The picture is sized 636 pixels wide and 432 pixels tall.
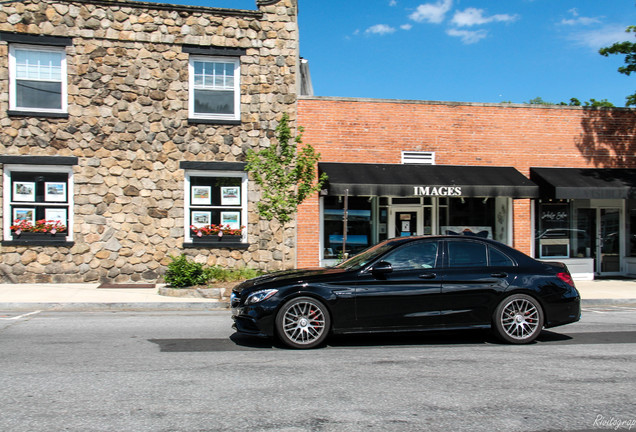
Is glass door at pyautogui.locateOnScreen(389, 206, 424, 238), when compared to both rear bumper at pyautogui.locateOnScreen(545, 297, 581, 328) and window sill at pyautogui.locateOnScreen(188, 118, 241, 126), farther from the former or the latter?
rear bumper at pyautogui.locateOnScreen(545, 297, 581, 328)

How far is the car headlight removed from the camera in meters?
7.03

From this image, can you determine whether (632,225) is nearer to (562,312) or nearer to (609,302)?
(609,302)

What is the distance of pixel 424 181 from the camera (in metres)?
14.9

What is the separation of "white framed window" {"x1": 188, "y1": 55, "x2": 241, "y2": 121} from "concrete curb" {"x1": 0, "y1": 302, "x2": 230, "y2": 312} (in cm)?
592

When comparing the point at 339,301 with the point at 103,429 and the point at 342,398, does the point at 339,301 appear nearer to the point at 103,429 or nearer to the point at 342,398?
the point at 342,398

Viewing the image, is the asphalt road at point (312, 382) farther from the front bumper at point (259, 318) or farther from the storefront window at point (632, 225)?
the storefront window at point (632, 225)

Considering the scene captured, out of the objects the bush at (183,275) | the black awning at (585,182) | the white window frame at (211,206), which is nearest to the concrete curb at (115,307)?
the bush at (183,275)

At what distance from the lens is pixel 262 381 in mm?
5586

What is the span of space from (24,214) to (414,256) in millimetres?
11607

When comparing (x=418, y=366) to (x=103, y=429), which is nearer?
(x=103, y=429)

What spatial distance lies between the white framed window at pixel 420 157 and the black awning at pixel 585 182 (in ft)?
10.0

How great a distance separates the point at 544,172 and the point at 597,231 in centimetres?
310

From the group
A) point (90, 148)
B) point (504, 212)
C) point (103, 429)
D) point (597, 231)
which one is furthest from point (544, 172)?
point (103, 429)

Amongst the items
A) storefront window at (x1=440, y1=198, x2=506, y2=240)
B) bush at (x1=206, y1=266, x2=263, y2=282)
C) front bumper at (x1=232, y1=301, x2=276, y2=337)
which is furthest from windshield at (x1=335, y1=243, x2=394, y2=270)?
storefront window at (x1=440, y1=198, x2=506, y2=240)
